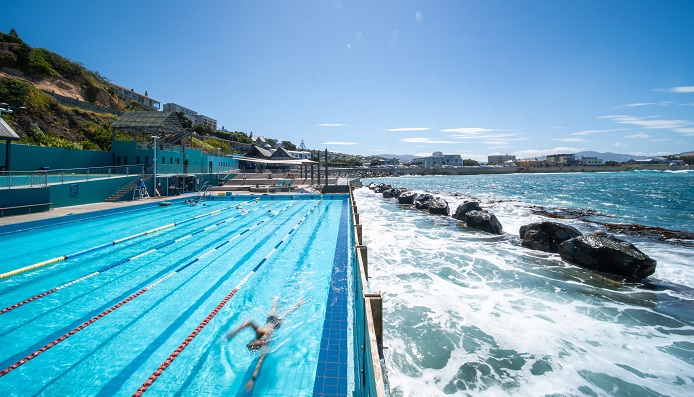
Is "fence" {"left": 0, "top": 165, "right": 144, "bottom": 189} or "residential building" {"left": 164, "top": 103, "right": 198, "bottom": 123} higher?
"residential building" {"left": 164, "top": 103, "right": 198, "bottom": 123}

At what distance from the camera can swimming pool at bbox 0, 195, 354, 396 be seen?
154 inches

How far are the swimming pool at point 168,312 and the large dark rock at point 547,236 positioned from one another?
22.3 feet

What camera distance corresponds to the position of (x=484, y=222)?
14453 millimetres

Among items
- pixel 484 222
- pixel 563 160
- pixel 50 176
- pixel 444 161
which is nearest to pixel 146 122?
pixel 50 176

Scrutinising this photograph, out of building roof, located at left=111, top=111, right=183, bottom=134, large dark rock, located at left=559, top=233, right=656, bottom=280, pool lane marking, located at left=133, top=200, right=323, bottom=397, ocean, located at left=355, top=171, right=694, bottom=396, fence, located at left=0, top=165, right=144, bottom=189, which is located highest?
building roof, located at left=111, top=111, right=183, bottom=134

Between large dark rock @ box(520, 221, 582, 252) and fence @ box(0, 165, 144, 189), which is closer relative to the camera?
large dark rock @ box(520, 221, 582, 252)

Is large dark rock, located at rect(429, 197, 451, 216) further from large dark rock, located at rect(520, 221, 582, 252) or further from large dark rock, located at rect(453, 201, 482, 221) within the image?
large dark rock, located at rect(520, 221, 582, 252)

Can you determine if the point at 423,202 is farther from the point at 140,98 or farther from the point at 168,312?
the point at 140,98

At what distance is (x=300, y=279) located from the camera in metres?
7.39

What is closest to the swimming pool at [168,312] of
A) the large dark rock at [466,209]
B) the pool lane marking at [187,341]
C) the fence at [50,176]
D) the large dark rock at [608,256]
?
the pool lane marking at [187,341]

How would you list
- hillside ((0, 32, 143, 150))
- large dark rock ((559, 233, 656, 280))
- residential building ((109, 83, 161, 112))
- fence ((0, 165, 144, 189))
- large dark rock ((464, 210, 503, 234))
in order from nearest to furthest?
1. large dark rock ((559, 233, 656, 280))
2. fence ((0, 165, 144, 189))
3. large dark rock ((464, 210, 503, 234))
4. hillside ((0, 32, 143, 150))
5. residential building ((109, 83, 161, 112))

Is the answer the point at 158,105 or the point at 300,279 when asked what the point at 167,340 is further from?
the point at 158,105

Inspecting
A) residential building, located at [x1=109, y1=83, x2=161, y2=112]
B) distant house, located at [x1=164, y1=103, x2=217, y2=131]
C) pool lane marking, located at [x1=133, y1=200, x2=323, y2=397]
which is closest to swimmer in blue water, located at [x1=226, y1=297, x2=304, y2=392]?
pool lane marking, located at [x1=133, y1=200, x2=323, y2=397]

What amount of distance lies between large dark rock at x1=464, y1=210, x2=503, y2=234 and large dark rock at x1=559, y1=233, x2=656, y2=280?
154 inches
